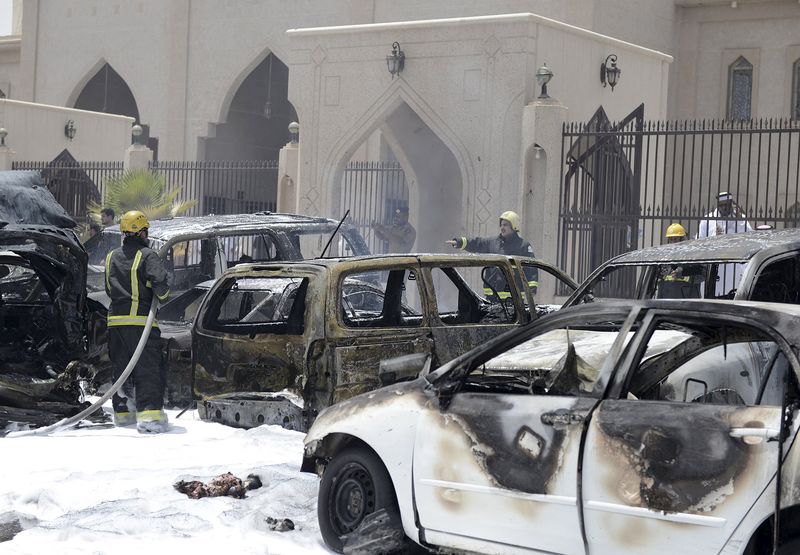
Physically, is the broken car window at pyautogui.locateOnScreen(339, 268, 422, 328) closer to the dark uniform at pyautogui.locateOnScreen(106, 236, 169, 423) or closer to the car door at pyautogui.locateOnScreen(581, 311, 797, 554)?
the dark uniform at pyautogui.locateOnScreen(106, 236, 169, 423)

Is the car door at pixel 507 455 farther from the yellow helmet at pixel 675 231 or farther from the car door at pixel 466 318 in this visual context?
the yellow helmet at pixel 675 231

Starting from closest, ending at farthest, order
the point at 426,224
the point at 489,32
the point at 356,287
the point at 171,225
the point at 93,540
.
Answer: the point at 93,540
the point at 356,287
the point at 171,225
the point at 489,32
the point at 426,224

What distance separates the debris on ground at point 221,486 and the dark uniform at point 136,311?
110 inches

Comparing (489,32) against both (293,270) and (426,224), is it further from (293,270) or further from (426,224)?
(293,270)

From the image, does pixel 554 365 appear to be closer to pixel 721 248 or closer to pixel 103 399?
pixel 721 248

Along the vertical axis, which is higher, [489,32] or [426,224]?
[489,32]

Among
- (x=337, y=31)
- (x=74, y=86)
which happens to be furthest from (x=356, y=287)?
(x=74, y=86)

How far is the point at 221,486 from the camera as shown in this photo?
7.84 meters

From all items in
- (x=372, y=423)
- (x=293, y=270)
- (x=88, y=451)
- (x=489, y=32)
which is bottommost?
(x=88, y=451)

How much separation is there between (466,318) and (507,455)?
490 cm

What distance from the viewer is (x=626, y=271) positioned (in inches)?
774

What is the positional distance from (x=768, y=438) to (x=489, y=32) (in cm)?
1496

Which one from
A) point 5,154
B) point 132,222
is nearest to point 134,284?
point 132,222

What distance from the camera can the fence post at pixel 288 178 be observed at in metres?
22.1
